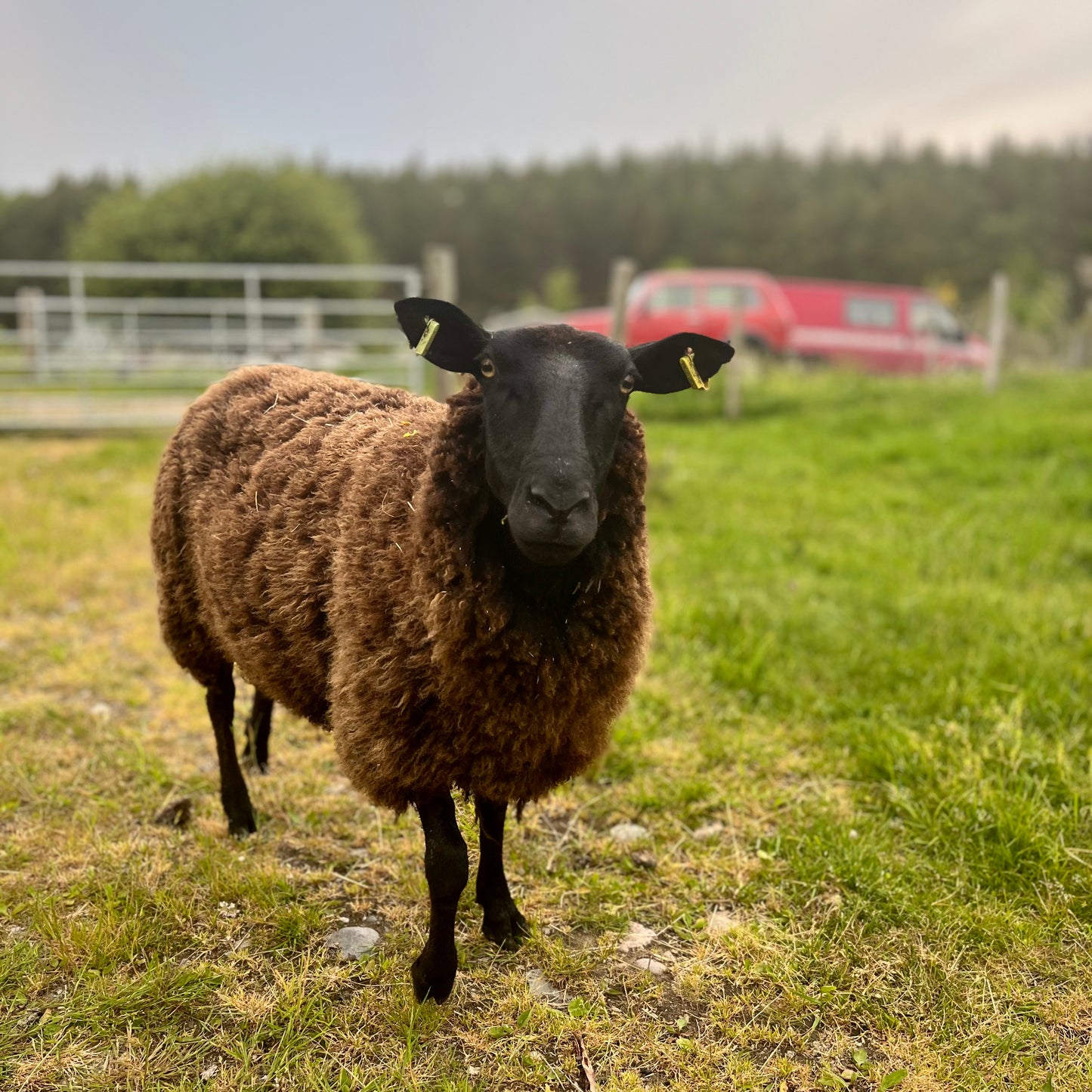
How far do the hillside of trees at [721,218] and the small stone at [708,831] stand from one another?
106 feet

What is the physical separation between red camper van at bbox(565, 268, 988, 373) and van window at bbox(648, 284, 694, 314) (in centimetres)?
2

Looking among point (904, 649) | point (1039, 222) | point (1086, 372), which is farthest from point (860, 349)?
point (1039, 222)

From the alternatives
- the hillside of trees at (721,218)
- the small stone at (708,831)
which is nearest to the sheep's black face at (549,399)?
the small stone at (708,831)

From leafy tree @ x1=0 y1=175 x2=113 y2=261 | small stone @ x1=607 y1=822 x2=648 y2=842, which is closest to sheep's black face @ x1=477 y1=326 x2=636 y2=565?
small stone @ x1=607 y1=822 x2=648 y2=842

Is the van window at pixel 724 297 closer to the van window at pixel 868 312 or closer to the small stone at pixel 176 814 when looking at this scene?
the van window at pixel 868 312

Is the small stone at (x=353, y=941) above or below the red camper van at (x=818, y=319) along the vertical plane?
below

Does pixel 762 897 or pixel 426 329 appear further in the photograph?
pixel 762 897

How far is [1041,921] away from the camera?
2686mm

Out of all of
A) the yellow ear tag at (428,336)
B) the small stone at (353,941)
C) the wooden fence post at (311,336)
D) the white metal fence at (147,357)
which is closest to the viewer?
the yellow ear tag at (428,336)

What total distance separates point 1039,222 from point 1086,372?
51812mm

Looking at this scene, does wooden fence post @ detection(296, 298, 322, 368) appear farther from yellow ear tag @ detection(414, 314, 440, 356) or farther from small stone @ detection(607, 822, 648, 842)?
yellow ear tag @ detection(414, 314, 440, 356)

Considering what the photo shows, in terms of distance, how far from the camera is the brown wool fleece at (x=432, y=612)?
7.43 feet

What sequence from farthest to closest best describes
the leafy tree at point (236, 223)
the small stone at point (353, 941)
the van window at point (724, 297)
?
the leafy tree at point (236, 223) → the van window at point (724, 297) → the small stone at point (353, 941)

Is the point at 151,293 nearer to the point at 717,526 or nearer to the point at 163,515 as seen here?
the point at 717,526
